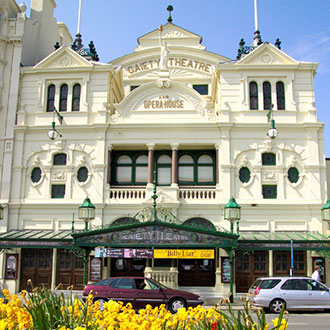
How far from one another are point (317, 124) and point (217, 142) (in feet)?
19.4

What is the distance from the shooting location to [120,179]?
2780cm

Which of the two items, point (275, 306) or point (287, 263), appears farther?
point (287, 263)

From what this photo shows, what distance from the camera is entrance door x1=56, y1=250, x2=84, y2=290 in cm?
2492

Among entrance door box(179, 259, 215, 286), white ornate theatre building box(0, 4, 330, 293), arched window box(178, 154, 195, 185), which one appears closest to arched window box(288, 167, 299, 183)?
white ornate theatre building box(0, 4, 330, 293)

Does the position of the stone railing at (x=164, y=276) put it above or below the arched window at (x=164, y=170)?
below

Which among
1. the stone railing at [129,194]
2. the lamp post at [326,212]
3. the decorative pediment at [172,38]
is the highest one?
the decorative pediment at [172,38]

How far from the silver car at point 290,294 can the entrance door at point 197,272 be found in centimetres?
755

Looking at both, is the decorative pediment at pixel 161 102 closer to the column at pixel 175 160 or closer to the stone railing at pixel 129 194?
the column at pixel 175 160

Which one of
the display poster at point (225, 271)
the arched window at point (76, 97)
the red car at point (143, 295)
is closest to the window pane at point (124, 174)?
the arched window at point (76, 97)

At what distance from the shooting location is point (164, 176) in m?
27.6

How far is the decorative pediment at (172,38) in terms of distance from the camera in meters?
35.0

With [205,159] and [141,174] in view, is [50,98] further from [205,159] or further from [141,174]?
[205,159]

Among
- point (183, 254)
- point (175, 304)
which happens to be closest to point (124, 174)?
point (183, 254)

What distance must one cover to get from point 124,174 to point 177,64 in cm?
1090
